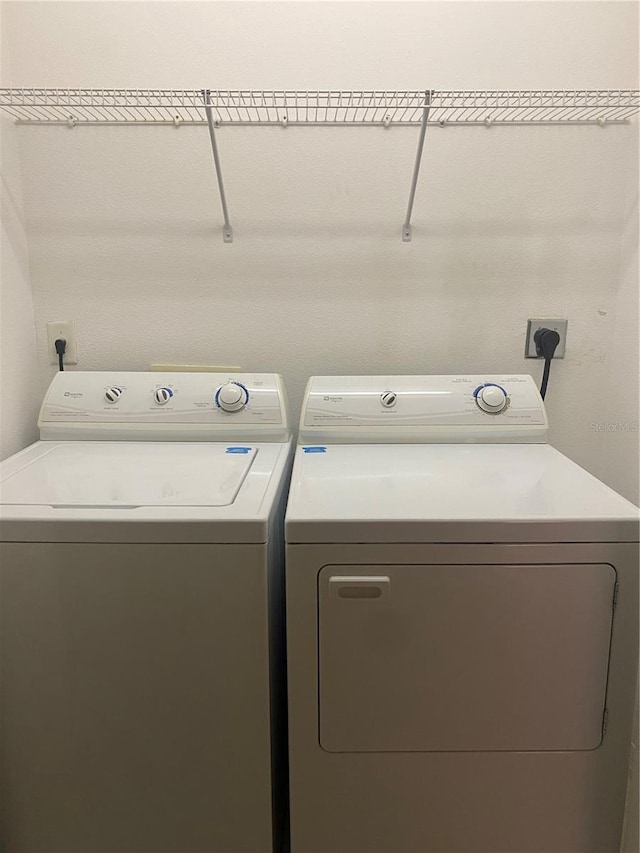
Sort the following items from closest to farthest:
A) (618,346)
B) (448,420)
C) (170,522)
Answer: (170,522) → (448,420) → (618,346)

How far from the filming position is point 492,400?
1.42 m

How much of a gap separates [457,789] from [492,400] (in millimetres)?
849

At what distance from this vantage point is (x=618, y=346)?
1.57m

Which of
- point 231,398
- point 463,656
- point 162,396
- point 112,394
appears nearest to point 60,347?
point 112,394

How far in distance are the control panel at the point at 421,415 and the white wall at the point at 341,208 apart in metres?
0.21

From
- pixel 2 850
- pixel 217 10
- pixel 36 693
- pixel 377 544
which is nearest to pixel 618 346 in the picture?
pixel 377 544

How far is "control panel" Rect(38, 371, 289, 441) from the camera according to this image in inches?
56.2

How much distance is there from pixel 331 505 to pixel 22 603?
0.56 metres

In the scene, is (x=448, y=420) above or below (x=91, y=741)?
above

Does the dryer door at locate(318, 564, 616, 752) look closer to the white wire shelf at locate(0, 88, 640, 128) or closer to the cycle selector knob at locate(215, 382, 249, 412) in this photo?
the cycle selector knob at locate(215, 382, 249, 412)

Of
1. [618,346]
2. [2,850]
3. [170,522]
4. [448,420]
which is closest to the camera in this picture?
[170,522]

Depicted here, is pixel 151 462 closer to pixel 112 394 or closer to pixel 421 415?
pixel 112 394

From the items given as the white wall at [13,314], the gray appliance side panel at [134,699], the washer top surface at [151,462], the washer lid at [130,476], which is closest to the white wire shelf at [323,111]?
the white wall at [13,314]

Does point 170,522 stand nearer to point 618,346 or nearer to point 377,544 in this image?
point 377,544
